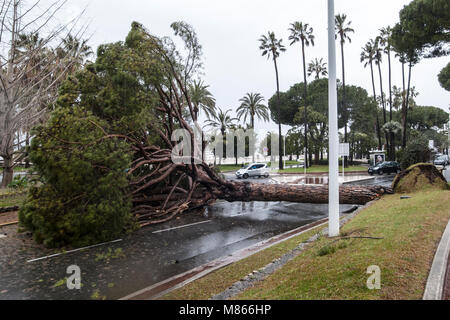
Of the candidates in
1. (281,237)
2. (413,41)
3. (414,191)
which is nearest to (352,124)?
(413,41)

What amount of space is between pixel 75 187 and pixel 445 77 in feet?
84.7

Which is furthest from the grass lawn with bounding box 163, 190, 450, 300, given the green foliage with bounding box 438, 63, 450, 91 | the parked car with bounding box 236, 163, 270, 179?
the parked car with bounding box 236, 163, 270, 179

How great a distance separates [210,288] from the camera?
15.7ft

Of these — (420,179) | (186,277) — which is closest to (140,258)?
(186,277)

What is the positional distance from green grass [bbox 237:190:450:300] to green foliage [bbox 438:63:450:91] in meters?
19.1

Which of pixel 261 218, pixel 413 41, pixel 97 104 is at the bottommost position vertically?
pixel 261 218

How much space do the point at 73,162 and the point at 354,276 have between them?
23.2 feet

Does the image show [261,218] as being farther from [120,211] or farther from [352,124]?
[352,124]

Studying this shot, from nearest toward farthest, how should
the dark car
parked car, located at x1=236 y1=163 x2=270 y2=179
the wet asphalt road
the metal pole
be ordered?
the wet asphalt road
the metal pole
the dark car
parked car, located at x1=236 y1=163 x2=270 y2=179

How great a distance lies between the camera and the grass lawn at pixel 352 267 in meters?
3.54

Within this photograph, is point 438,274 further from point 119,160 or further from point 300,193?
point 300,193

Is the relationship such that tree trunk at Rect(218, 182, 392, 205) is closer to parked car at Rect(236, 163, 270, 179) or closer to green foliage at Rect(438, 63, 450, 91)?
green foliage at Rect(438, 63, 450, 91)

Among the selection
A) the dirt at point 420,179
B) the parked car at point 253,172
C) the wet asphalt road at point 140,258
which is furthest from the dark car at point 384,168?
the wet asphalt road at point 140,258

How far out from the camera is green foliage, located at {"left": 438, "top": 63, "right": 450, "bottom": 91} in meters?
20.1
